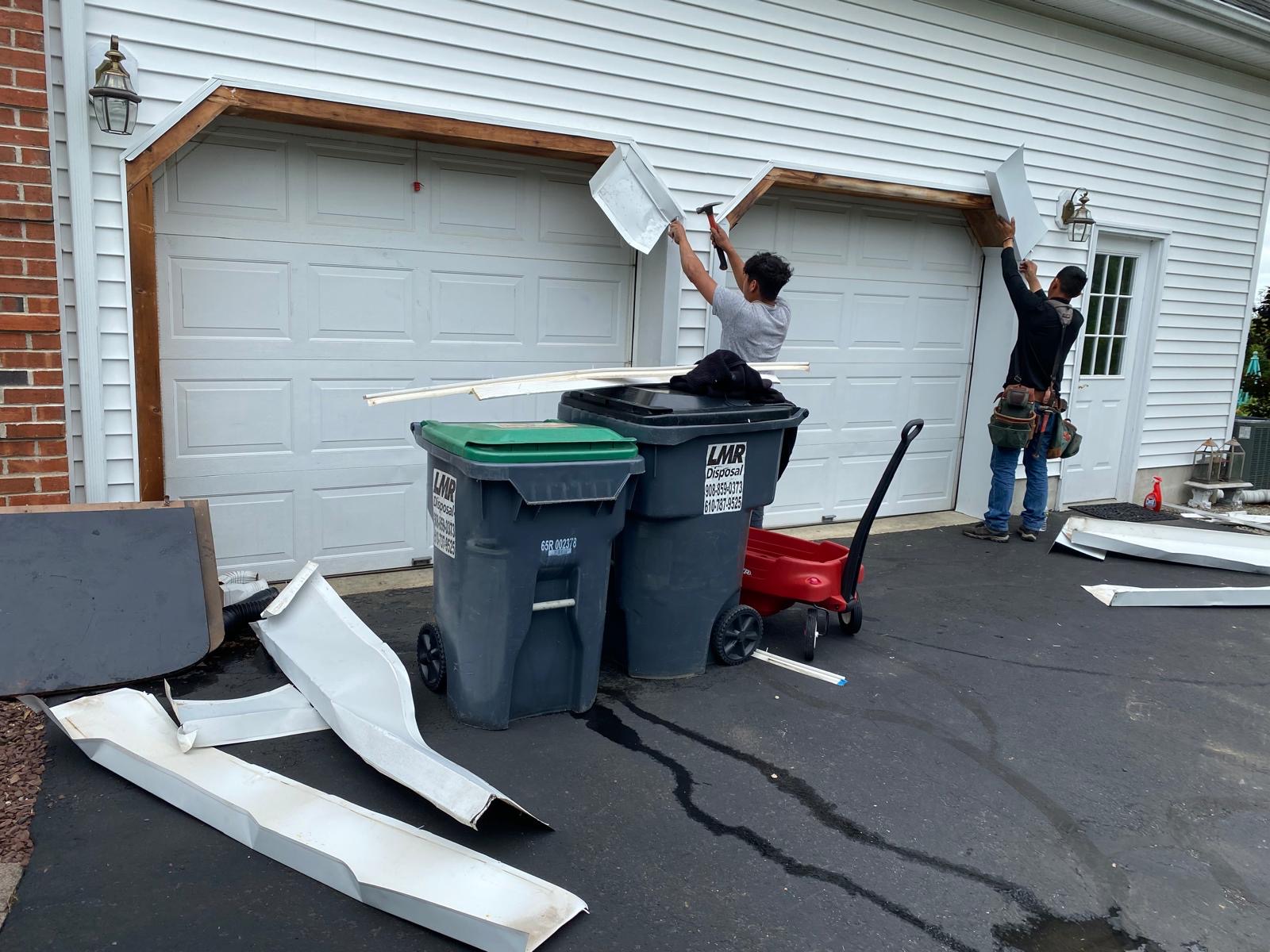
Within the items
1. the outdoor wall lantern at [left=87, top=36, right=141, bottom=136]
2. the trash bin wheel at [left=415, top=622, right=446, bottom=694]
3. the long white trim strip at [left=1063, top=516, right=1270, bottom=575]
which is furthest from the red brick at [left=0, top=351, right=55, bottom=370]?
the long white trim strip at [left=1063, top=516, right=1270, bottom=575]

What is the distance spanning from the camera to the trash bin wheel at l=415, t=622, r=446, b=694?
3.79m

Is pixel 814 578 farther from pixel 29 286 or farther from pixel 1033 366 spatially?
pixel 29 286

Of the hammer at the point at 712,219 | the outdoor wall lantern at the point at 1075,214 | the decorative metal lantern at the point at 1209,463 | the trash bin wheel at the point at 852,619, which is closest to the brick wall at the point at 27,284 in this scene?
the hammer at the point at 712,219

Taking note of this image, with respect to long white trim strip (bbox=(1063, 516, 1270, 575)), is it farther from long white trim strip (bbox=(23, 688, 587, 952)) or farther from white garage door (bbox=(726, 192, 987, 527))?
long white trim strip (bbox=(23, 688, 587, 952))

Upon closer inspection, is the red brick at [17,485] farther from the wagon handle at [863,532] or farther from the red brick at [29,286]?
the wagon handle at [863,532]

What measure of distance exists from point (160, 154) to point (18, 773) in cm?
264

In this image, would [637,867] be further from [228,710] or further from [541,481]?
[228,710]

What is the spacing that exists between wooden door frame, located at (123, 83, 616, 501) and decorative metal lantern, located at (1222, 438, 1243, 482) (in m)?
8.18

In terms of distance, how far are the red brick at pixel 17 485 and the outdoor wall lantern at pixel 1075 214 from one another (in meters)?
7.28

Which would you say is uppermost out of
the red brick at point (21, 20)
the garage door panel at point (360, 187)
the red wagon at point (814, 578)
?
the red brick at point (21, 20)

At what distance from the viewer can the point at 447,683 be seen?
12.0 ft

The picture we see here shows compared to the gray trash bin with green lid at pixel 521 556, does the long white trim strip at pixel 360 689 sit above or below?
below

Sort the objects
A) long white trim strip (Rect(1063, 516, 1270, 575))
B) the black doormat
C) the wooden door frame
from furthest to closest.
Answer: the black doormat < long white trim strip (Rect(1063, 516, 1270, 575)) < the wooden door frame

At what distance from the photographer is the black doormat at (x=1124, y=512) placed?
813cm
